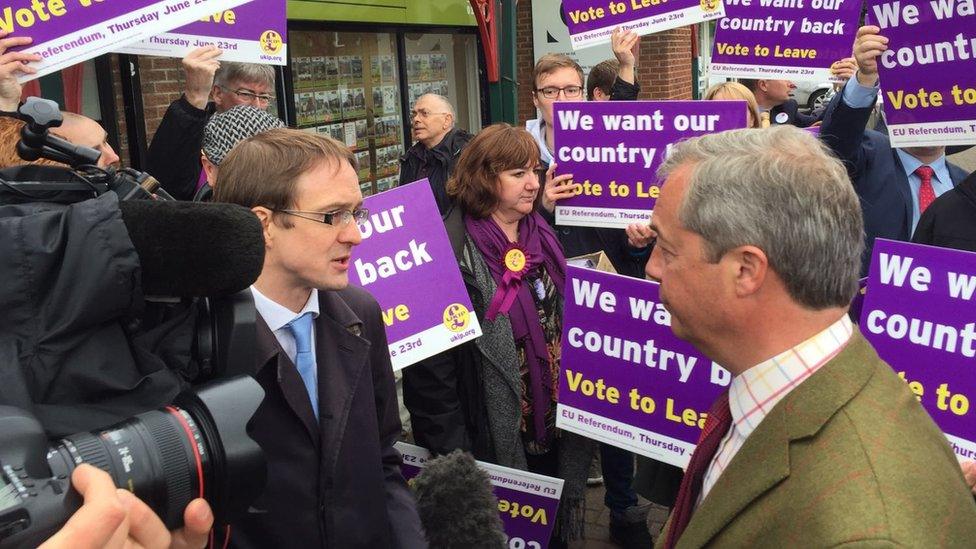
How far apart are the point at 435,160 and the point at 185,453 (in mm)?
4593

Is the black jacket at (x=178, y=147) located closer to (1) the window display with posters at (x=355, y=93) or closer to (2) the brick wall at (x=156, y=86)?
(2) the brick wall at (x=156, y=86)

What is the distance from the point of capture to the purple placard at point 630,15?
14.9 ft

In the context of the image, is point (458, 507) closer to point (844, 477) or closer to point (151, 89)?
point (844, 477)

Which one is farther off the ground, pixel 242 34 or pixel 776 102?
pixel 242 34

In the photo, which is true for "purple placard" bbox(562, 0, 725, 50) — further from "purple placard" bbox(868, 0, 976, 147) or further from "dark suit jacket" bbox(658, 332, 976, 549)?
"dark suit jacket" bbox(658, 332, 976, 549)

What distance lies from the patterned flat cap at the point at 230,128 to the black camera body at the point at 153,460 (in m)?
1.97

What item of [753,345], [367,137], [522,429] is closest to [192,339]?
[753,345]

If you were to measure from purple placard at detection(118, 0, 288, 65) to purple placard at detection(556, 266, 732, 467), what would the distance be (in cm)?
197

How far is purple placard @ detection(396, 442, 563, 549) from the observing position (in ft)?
10.9

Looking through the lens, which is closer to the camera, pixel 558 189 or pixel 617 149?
pixel 617 149

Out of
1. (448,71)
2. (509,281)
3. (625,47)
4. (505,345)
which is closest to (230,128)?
(509,281)

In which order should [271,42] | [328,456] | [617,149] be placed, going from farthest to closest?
[271,42]
[617,149]
[328,456]

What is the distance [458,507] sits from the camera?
2234 millimetres

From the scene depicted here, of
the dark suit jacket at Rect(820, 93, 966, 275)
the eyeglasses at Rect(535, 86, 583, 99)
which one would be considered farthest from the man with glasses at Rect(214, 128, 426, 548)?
the eyeglasses at Rect(535, 86, 583, 99)
